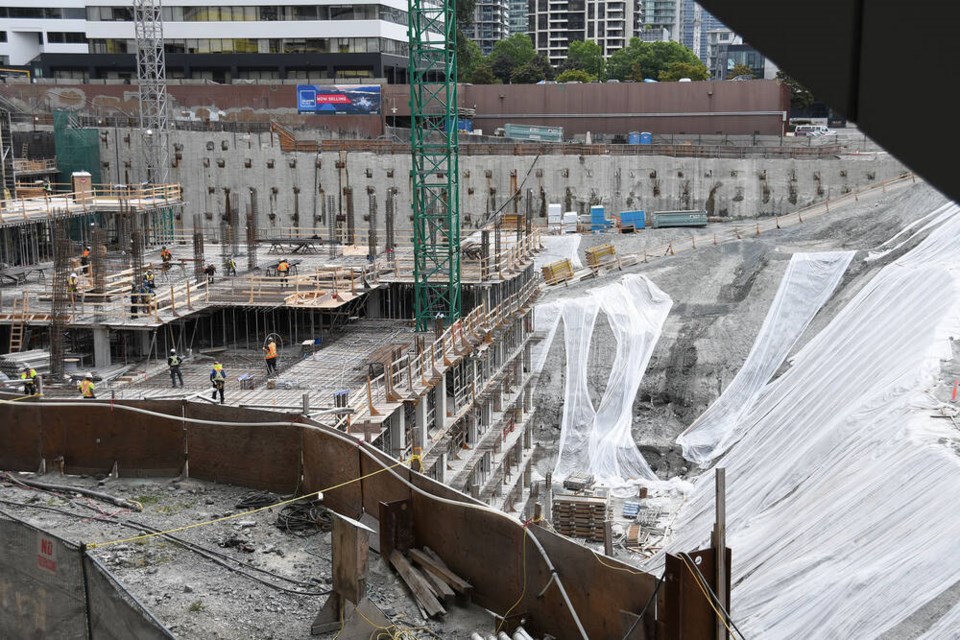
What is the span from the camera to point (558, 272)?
4884 cm

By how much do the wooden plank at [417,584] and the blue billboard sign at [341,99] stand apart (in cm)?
5848

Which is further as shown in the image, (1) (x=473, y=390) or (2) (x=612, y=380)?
(2) (x=612, y=380)

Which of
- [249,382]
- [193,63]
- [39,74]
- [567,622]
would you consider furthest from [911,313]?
[39,74]

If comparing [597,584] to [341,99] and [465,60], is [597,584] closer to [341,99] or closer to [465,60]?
[341,99]

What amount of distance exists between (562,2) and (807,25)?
18122cm

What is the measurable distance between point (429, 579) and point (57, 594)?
150 inches

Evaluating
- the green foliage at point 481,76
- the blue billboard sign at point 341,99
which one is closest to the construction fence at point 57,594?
the blue billboard sign at point 341,99

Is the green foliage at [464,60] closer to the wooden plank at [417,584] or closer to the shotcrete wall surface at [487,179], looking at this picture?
the shotcrete wall surface at [487,179]

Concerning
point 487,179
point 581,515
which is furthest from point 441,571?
point 487,179

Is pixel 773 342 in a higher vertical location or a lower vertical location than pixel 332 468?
lower

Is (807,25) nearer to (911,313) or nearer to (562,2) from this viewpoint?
(911,313)

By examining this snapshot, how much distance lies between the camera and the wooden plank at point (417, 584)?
10.2 meters

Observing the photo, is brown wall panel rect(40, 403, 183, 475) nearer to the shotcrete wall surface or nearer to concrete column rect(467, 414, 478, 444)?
concrete column rect(467, 414, 478, 444)

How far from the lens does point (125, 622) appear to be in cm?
987
